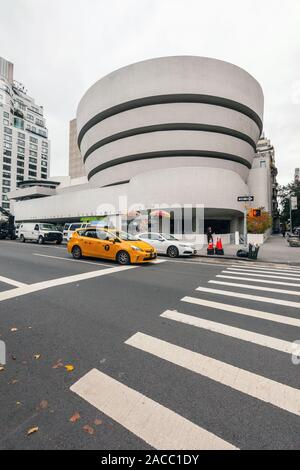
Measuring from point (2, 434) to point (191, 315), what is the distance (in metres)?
3.43

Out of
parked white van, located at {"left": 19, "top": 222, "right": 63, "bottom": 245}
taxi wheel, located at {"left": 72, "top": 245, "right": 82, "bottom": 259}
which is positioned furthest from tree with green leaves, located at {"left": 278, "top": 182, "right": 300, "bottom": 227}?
taxi wheel, located at {"left": 72, "top": 245, "right": 82, "bottom": 259}

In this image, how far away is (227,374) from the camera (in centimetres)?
275

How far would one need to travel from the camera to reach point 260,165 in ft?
134

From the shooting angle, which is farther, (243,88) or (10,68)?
(10,68)

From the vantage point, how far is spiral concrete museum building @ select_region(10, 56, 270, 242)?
2772cm

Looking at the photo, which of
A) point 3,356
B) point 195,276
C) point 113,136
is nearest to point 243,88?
point 113,136

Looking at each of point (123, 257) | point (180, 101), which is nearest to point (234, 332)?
point (123, 257)

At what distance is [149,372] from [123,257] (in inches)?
322

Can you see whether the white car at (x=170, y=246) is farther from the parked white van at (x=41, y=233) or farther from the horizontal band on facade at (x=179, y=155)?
the horizontal band on facade at (x=179, y=155)

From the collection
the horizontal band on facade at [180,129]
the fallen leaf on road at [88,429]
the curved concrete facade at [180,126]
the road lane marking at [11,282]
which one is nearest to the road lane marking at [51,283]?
the road lane marking at [11,282]

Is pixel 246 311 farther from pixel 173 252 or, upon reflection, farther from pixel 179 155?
pixel 179 155

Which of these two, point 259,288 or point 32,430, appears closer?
point 32,430

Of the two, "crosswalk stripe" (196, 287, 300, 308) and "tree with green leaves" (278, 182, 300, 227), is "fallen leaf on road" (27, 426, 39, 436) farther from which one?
"tree with green leaves" (278, 182, 300, 227)
